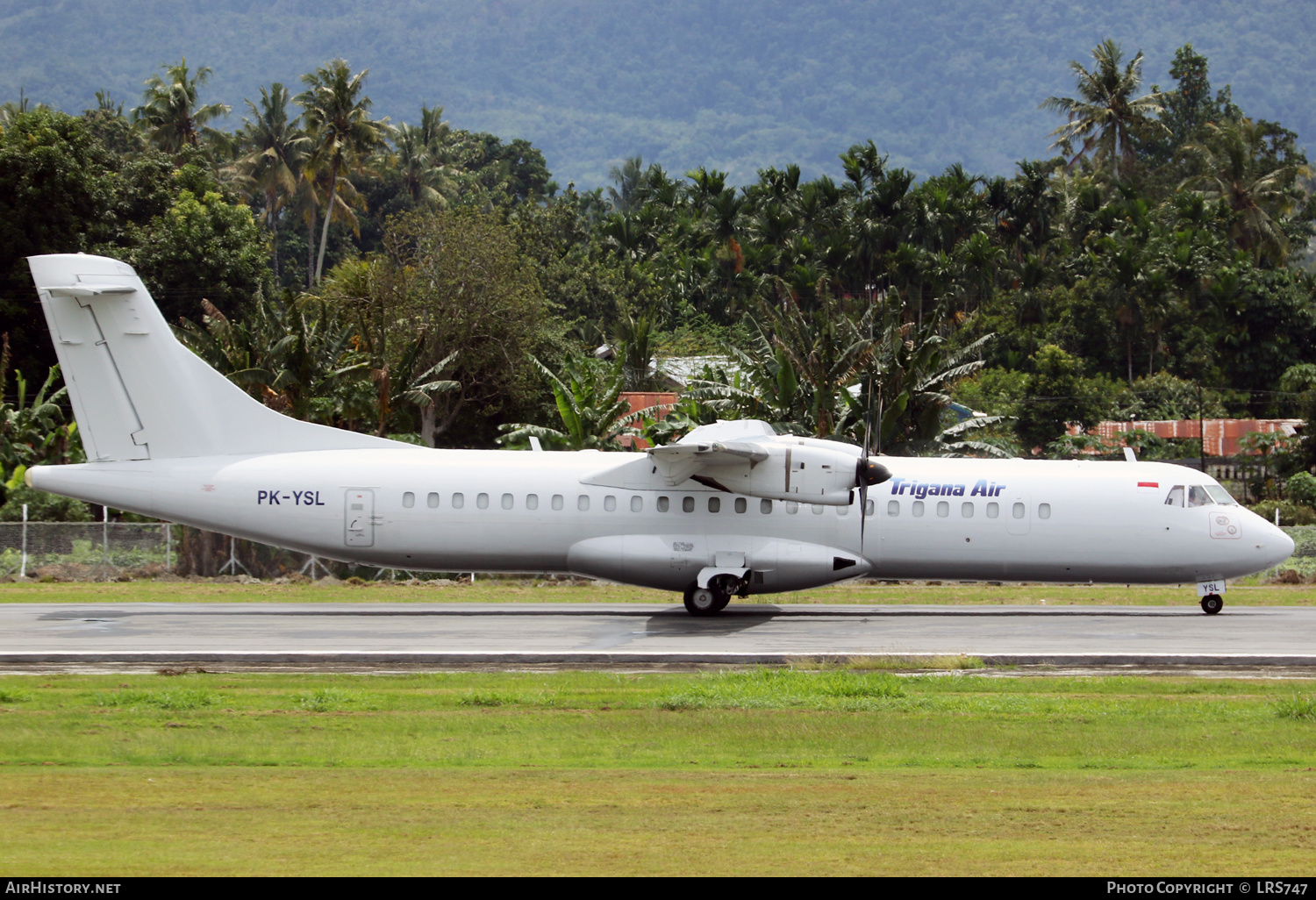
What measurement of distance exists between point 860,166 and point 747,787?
73988 mm

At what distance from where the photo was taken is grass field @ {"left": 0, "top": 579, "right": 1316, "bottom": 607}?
26797 mm

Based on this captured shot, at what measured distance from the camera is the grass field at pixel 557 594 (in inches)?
1055

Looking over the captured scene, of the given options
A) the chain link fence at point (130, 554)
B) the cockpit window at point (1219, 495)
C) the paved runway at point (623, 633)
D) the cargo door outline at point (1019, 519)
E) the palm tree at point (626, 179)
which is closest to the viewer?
the paved runway at point (623, 633)

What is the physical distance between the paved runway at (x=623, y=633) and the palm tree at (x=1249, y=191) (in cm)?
6523

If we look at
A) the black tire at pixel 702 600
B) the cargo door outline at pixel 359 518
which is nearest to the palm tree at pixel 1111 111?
the black tire at pixel 702 600

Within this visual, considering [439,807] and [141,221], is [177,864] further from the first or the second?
[141,221]

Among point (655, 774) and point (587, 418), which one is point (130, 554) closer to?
point (587, 418)

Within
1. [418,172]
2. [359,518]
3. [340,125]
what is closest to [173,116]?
[340,125]

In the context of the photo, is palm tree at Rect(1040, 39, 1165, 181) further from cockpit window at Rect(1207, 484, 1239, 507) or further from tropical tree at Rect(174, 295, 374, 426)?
cockpit window at Rect(1207, 484, 1239, 507)

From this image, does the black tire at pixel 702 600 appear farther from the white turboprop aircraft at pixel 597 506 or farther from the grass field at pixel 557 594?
the grass field at pixel 557 594

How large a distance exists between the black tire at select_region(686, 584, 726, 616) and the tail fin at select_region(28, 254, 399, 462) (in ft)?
28.3

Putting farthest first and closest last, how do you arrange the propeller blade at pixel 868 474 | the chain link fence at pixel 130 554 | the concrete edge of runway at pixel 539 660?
the chain link fence at pixel 130 554, the propeller blade at pixel 868 474, the concrete edge of runway at pixel 539 660
